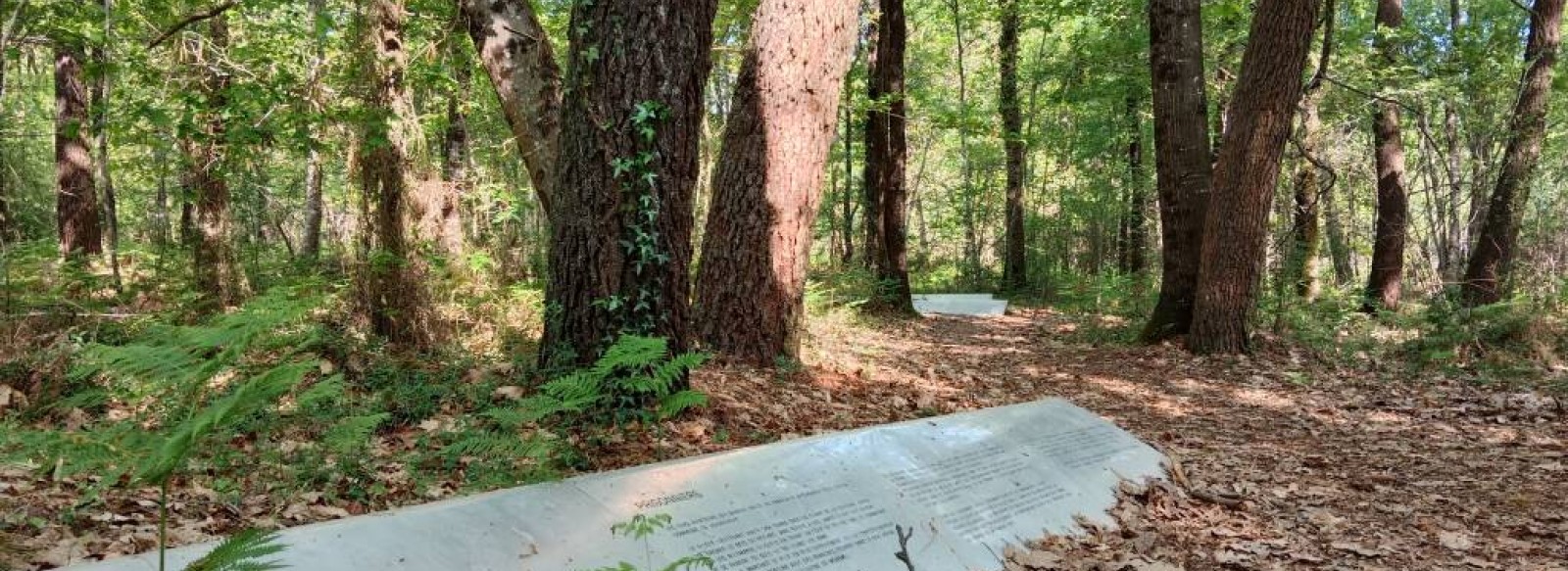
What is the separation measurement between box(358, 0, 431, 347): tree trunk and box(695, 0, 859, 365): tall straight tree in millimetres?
2214

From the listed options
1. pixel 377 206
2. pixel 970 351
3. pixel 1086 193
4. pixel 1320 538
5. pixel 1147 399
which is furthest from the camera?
pixel 1086 193

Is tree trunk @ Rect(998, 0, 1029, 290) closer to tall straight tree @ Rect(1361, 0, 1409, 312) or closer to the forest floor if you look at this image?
tall straight tree @ Rect(1361, 0, 1409, 312)

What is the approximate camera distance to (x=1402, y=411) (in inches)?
277

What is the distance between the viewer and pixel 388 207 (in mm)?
6633

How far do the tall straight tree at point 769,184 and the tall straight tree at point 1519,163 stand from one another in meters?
8.75

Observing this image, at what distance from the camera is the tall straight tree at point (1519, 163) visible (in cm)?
1050

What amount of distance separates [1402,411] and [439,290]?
26.2 feet

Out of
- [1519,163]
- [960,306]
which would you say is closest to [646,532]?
[1519,163]

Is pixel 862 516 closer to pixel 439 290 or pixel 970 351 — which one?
pixel 439 290

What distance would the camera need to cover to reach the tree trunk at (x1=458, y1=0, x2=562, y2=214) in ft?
20.2

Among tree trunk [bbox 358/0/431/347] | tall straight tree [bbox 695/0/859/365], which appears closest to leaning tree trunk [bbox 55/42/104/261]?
tree trunk [bbox 358/0/431/347]

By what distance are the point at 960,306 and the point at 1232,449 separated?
983 centimetres

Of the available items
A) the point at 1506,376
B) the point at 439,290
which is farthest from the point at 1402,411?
the point at 439,290

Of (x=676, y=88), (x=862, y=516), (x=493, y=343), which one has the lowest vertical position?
(x=862, y=516)
